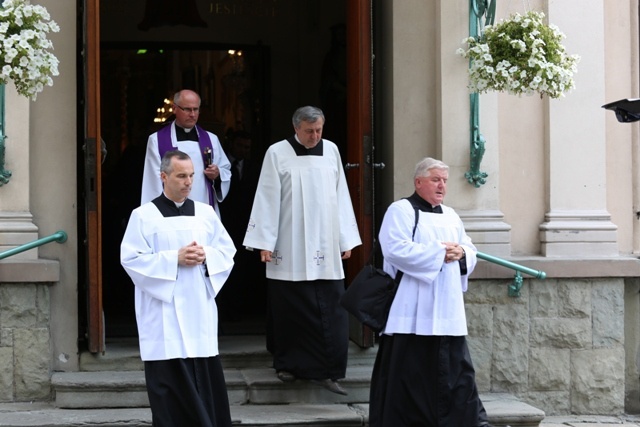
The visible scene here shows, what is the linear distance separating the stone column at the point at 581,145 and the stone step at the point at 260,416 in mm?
1549

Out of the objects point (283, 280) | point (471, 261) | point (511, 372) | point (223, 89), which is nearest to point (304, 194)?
point (283, 280)

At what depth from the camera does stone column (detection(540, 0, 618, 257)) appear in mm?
9703

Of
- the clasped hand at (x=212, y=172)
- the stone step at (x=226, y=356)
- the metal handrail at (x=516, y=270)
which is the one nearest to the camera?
the stone step at (x=226, y=356)

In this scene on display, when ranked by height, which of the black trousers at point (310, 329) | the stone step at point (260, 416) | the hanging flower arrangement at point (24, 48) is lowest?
the stone step at point (260, 416)

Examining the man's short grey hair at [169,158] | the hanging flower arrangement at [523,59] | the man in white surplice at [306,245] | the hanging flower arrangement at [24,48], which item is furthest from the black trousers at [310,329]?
the hanging flower arrangement at [24,48]

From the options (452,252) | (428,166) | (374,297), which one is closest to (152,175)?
(374,297)

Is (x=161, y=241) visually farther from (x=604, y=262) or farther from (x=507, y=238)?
(x=604, y=262)

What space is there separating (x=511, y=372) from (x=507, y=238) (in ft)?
3.32

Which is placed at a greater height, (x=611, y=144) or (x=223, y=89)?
(x=223, y=89)

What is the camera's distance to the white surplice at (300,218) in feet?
29.1

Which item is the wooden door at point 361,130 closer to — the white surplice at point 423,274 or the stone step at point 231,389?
the stone step at point 231,389

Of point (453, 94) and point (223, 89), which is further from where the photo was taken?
point (223, 89)

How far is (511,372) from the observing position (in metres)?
9.49

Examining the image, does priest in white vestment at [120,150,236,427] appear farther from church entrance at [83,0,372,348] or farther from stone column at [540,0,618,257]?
church entrance at [83,0,372,348]
